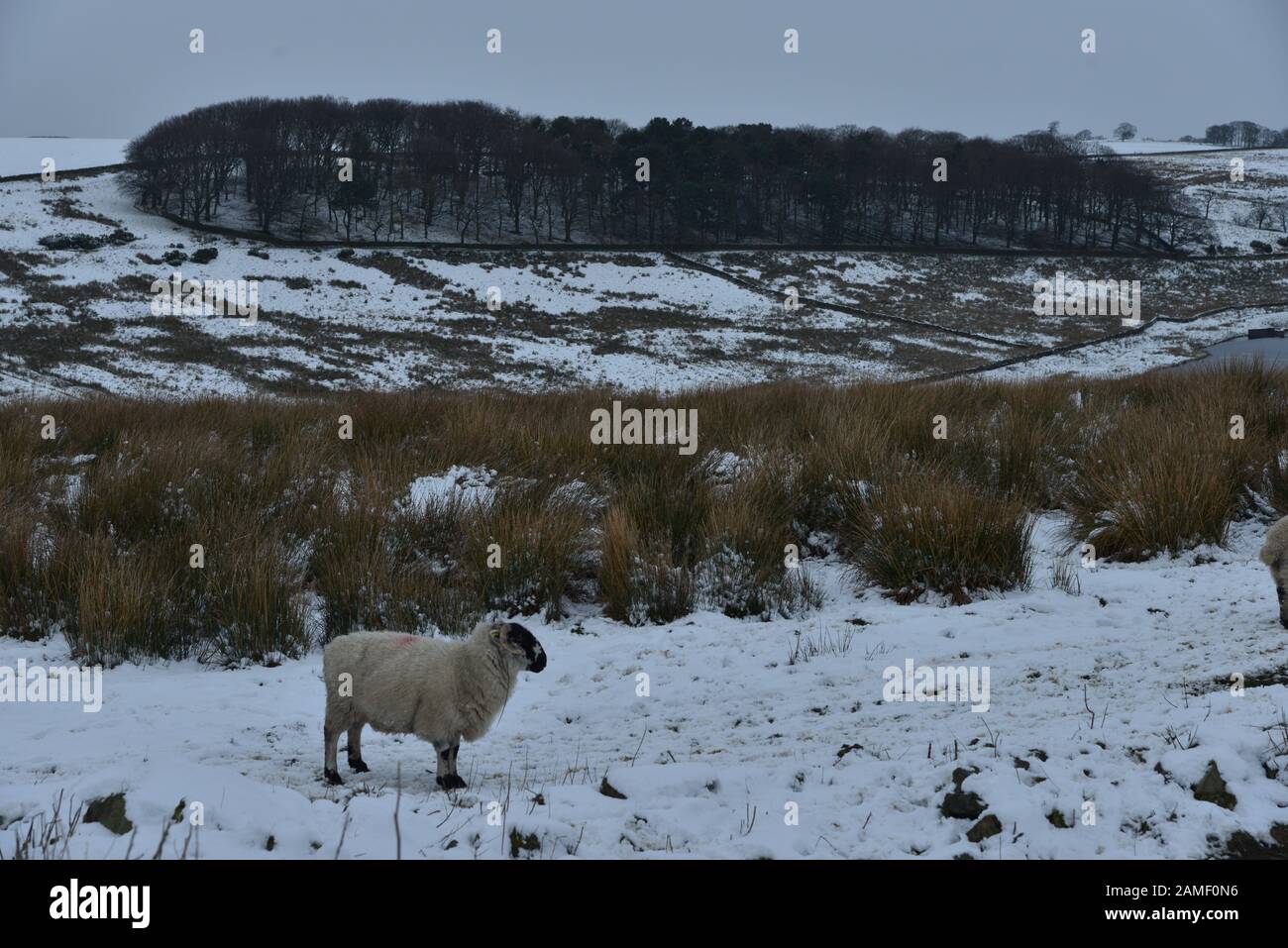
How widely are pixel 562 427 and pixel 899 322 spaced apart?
44721mm

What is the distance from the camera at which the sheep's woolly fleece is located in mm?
3033

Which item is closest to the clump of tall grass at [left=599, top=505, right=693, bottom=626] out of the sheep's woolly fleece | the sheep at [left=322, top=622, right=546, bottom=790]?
the sheep's woolly fleece

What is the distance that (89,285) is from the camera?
151ft

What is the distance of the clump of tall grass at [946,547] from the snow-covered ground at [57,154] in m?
88.7

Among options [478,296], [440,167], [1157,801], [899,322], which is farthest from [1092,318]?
[1157,801]

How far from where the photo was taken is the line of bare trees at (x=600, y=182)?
74.7 meters

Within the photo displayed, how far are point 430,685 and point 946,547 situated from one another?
3.89 meters

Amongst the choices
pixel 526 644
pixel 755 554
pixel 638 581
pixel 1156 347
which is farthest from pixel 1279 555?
pixel 1156 347

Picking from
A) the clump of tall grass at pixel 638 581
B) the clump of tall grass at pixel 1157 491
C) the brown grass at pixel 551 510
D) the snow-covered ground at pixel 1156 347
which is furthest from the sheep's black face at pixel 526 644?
the snow-covered ground at pixel 1156 347

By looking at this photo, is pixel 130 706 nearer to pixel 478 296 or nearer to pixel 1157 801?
pixel 1157 801

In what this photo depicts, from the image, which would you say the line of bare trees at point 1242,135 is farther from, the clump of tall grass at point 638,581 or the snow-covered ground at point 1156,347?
the clump of tall grass at point 638,581

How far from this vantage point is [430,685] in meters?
3.58

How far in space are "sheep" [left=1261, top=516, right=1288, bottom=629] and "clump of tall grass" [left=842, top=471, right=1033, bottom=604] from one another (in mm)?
1537
